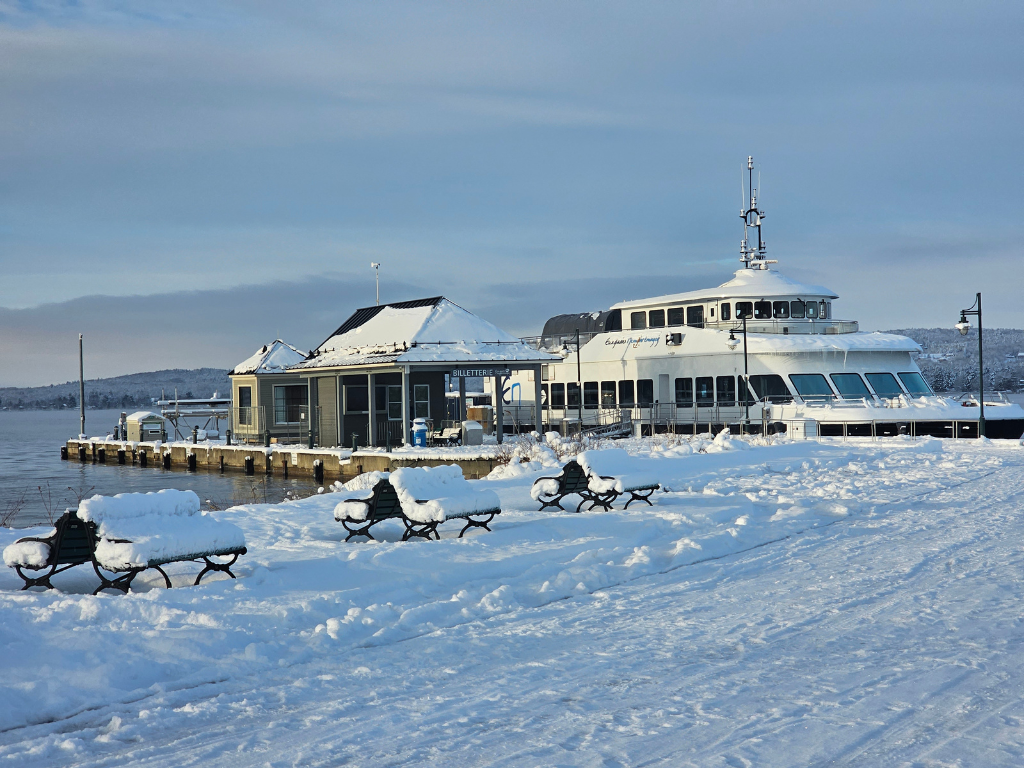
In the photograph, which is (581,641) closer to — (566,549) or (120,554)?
(566,549)

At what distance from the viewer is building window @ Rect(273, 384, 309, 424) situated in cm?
3738

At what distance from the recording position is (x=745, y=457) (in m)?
19.5

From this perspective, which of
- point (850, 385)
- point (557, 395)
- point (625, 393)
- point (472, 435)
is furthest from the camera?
point (557, 395)

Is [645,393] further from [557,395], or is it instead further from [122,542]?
[122,542]

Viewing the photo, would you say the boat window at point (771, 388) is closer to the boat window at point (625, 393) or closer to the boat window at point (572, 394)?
the boat window at point (625, 393)

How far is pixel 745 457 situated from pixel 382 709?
15441 mm

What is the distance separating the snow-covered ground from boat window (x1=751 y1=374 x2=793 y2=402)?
2180 centimetres

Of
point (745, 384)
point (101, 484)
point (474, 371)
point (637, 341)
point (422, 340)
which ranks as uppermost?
point (637, 341)

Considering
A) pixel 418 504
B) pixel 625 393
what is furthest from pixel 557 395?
pixel 418 504

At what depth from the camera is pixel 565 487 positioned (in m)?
12.9

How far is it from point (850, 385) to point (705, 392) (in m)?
5.14

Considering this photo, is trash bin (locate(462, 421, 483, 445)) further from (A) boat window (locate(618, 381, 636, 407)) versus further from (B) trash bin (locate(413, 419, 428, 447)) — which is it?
(A) boat window (locate(618, 381, 636, 407))

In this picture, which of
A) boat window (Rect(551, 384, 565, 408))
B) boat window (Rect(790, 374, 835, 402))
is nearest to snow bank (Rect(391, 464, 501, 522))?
boat window (Rect(790, 374, 835, 402))

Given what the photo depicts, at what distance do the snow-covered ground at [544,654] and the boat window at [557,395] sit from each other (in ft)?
96.0
